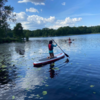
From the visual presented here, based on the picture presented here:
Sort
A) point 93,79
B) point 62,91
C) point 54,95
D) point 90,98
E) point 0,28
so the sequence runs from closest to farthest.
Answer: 1. point 90,98
2. point 54,95
3. point 62,91
4. point 93,79
5. point 0,28

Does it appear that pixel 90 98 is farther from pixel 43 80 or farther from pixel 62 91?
pixel 43 80

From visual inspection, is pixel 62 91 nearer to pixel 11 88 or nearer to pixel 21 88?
pixel 21 88

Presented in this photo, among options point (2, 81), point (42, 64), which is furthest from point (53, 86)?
point (42, 64)

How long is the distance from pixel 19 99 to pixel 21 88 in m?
1.25

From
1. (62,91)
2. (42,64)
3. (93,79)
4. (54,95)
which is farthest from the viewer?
(42,64)

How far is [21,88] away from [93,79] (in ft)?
19.1

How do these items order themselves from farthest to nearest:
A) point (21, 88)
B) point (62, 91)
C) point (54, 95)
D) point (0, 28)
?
point (0, 28)
point (21, 88)
point (62, 91)
point (54, 95)

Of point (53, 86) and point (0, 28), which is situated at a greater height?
point (0, 28)

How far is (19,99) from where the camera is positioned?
19.5 feet

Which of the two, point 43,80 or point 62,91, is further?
point 43,80

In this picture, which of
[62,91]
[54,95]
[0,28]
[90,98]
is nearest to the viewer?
[90,98]

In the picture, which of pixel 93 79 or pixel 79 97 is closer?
pixel 79 97

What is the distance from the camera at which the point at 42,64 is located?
12789 mm

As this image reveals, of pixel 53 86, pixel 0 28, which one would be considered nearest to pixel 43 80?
pixel 53 86
